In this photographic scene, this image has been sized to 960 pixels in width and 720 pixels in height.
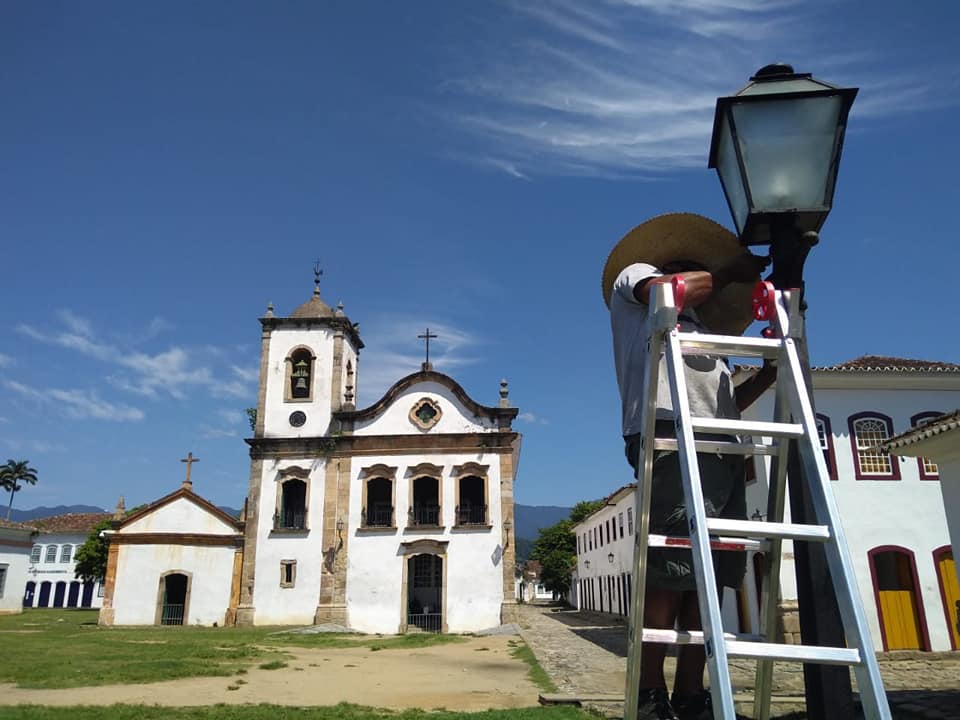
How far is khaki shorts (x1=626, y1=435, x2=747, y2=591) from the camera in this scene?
2508 mm

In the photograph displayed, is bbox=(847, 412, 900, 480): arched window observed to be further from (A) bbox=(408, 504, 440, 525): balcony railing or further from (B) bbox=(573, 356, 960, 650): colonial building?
(A) bbox=(408, 504, 440, 525): balcony railing

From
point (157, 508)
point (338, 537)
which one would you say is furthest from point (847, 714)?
point (157, 508)

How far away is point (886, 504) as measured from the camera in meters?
15.0

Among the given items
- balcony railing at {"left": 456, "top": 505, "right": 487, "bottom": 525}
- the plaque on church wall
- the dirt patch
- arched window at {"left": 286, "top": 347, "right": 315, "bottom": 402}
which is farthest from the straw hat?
arched window at {"left": 286, "top": 347, "right": 315, "bottom": 402}

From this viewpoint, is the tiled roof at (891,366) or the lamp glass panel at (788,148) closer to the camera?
the lamp glass panel at (788,148)

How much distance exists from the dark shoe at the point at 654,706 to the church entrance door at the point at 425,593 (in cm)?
2188

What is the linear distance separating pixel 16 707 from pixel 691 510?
804cm

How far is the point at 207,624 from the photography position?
2380 centimetres

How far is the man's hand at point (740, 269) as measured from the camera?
2.84 m

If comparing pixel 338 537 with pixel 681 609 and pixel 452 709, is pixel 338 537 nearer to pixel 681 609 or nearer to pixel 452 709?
pixel 452 709

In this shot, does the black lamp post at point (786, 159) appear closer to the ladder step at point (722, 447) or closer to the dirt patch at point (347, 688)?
the ladder step at point (722, 447)

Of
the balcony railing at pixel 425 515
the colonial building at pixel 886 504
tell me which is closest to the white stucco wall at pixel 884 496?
the colonial building at pixel 886 504

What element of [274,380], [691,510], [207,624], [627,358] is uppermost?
[274,380]

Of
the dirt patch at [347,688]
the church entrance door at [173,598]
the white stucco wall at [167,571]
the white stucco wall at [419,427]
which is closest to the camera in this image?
the dirt patch at [347,688]
